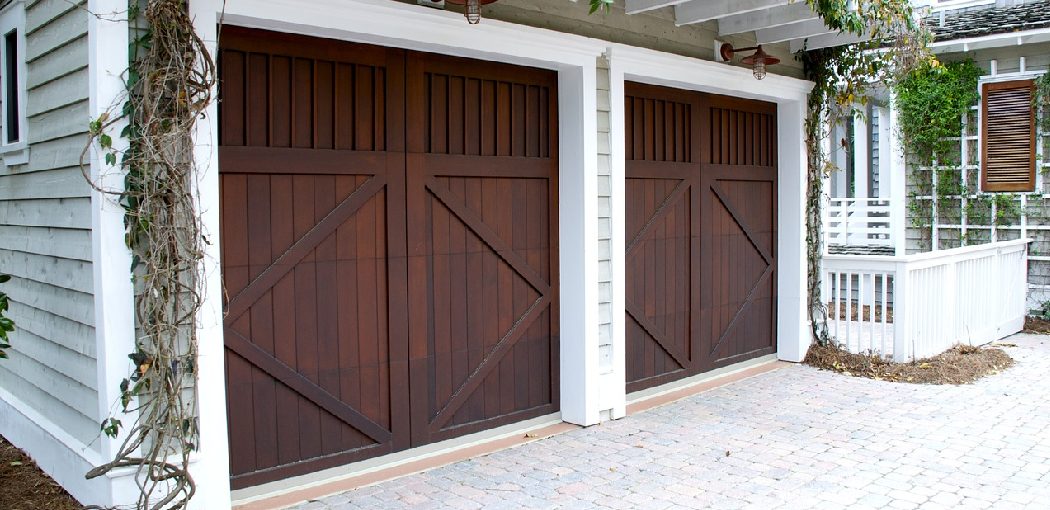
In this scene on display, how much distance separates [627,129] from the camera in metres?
5.80

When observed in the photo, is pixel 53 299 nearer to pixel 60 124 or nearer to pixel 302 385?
pixel 60 124

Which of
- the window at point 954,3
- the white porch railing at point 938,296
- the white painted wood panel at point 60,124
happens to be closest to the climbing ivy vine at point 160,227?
the white painted wood panel at point 60,124

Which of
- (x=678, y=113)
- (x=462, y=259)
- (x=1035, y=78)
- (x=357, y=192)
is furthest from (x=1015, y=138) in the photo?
(x=357, y=192)

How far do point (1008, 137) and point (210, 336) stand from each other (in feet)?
28.9

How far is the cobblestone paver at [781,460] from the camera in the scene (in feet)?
12.9

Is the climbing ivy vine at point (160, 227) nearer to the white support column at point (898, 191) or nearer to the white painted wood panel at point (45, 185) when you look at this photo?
the white painted wood panel at point (45, 185)

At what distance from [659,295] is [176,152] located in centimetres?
374

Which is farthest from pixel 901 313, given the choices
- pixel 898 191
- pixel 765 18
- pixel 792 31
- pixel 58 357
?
pixel 58 357

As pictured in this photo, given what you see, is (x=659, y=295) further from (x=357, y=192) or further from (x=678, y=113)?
(x=357, y=192)

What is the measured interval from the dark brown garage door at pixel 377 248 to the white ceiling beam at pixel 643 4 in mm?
703

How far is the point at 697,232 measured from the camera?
6.45 metres

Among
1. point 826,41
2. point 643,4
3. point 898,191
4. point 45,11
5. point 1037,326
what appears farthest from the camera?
point 898,191

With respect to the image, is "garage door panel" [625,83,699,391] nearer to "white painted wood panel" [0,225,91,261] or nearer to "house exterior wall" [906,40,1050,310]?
"white painted wood panel" [0,225,91,261]

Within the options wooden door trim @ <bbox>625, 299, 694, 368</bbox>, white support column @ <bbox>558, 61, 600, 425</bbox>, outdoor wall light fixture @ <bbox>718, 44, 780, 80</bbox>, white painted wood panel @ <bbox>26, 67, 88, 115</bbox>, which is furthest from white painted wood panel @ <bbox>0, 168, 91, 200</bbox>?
outdoor wall light fixture @ <bbox>718, 44, 780, 80</bbox>
